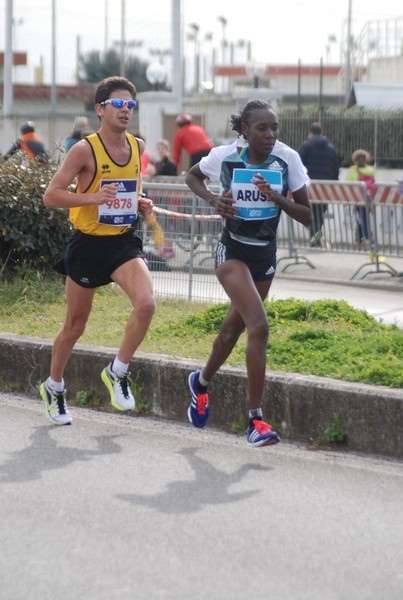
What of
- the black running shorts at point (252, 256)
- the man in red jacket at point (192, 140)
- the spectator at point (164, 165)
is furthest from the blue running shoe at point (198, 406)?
the spectator at point (164, 165)

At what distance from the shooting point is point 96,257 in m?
7.35

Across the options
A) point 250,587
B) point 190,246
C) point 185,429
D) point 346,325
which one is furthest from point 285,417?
point 190,246

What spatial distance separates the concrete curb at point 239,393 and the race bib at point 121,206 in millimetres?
1162

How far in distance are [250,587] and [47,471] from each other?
6.90 feet

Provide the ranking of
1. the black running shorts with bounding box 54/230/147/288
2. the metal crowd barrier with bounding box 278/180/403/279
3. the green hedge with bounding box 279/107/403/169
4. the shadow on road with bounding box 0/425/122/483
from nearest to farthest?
the shadow on road with bounding box 0/425/122/483
the black running shorts with bounding box 54/230/147/288
the metal crowd barrier with bounding box 278/180/403/279
the green hedge with bounding box 279/107/403/169

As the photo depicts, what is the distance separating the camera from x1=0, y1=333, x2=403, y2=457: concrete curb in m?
7.00

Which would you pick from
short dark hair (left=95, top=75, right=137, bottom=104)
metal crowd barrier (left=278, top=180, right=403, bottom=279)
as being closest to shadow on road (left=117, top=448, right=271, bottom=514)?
short dark hair (left=95, top=75, right=137, bottom=104)

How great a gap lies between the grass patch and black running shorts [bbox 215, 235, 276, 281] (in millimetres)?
751

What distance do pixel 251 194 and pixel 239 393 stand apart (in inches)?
51.5

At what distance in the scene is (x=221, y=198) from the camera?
7102mm

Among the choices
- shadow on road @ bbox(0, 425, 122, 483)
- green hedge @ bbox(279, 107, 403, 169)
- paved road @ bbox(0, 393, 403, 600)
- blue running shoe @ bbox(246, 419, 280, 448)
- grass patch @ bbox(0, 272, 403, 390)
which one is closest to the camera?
paved road @ bbox(0, 393, 403, 600)

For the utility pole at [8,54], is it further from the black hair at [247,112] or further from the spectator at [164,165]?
the black hair at [247,112]

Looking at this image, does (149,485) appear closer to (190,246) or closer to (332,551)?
(332,551)

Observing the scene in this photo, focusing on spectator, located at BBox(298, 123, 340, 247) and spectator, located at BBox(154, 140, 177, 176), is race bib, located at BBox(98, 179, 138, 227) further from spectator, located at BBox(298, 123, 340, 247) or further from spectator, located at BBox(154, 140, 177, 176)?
spectator, located at BBox(154, 140, 177, 176)
